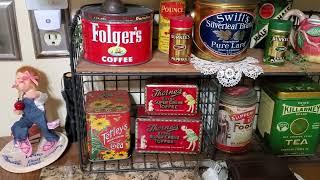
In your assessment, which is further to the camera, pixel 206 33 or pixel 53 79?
pixel 53 79

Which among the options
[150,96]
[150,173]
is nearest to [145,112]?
[150,96]

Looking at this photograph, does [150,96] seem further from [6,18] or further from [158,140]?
[6,18]

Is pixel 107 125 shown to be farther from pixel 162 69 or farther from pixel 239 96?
pixel 239 96

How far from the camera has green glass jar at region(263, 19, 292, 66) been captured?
0.84 meters

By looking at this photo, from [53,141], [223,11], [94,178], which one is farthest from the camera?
[53,141]

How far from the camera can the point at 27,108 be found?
99 cm

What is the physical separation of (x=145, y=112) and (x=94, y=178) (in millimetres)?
226

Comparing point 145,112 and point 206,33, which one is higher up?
point 206,33

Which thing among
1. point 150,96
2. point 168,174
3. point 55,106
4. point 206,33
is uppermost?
point 206,33

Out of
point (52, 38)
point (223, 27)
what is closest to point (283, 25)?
point (223, 27)

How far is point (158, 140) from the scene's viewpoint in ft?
3.24

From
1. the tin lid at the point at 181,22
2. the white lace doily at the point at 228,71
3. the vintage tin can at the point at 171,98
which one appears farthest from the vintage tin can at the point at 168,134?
the tin lid at the point at 181,22

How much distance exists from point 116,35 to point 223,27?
0.25m

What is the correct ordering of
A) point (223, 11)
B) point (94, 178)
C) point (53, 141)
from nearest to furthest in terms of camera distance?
point (223, 11), point (94, 178), point (53, 141)
